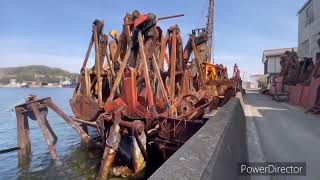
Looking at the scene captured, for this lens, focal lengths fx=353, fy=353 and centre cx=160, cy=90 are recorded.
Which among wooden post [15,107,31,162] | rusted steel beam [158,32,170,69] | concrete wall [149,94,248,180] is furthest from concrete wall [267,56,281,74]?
concrete wall [149,94,248,180]

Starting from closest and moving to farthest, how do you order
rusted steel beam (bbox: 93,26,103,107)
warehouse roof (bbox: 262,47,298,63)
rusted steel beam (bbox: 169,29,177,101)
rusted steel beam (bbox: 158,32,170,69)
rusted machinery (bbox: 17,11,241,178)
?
rusted machinery (bbox: 17,11,241,178) → rusted steel beam (bbox: 169,29,177,101) → rusted steel beam (bbox: 93,26,103,107) → rusted steel beam (bbox: 158,32,170,69) → warehouse roof (bbox: 262,47,298,63)

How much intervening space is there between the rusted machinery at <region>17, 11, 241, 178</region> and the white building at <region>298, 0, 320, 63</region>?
2629 centimetres

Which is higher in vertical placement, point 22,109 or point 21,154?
point 22,109

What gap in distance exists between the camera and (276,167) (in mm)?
7102

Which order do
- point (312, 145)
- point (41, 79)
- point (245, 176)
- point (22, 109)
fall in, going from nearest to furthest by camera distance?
1. point (245, 176)
2. point (312, 145)
3. point (22, 109)
4. point (41, 79)

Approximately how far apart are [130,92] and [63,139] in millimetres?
10329

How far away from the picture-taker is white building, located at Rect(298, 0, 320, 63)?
37.0m

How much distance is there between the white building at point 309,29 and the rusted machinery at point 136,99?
26.3m

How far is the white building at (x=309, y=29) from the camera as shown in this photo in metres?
37.0

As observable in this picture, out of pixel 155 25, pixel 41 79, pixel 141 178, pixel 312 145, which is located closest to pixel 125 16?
pixel 155 25

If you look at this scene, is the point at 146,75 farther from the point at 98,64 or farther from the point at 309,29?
the point at 309,29

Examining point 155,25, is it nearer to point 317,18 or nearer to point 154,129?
point 154,129

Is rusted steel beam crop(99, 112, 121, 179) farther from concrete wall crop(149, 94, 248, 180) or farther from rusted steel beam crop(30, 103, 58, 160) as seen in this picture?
concrete wall crop(149, 94, 248, 180)

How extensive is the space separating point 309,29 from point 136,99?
115 ft
